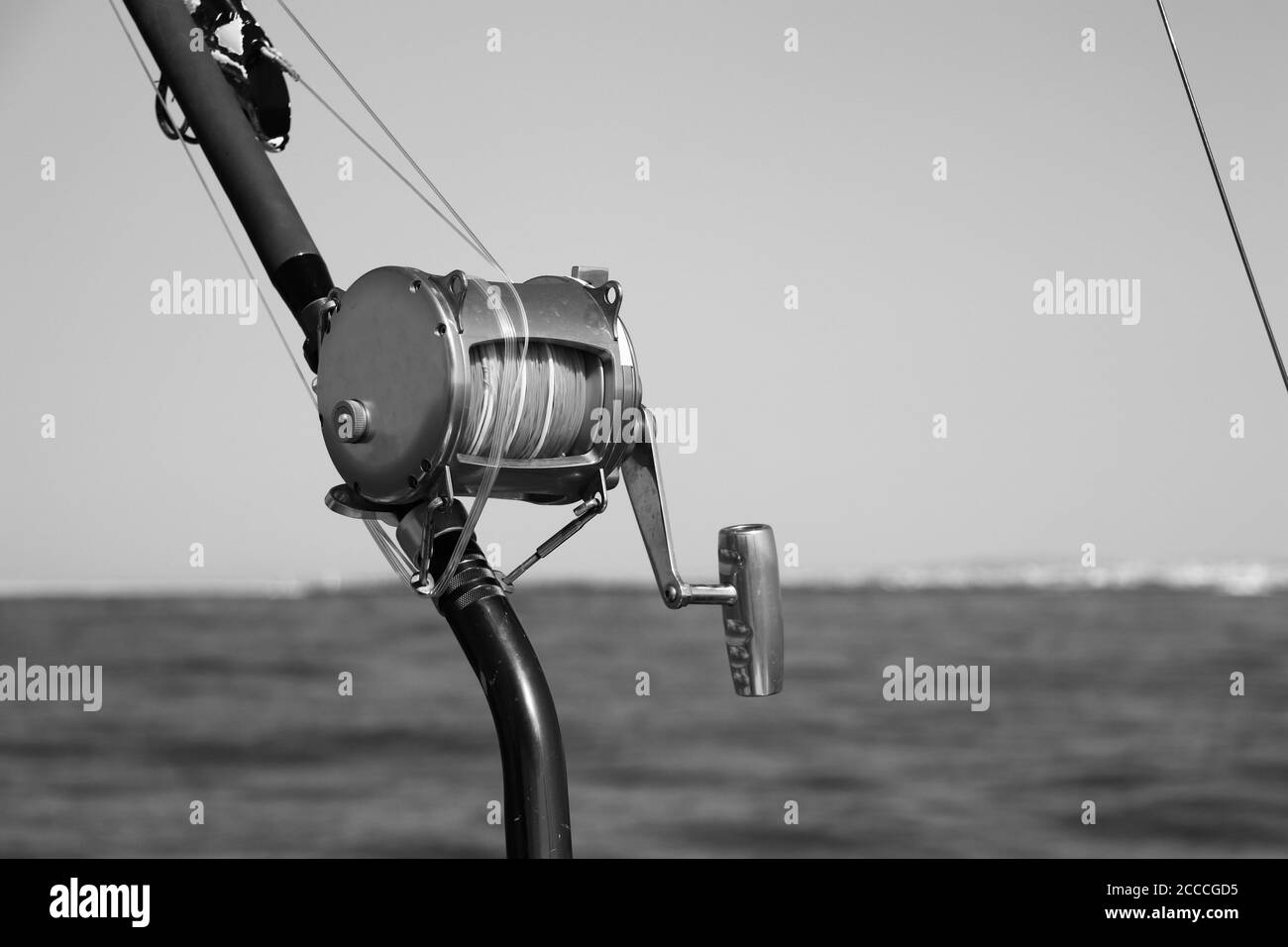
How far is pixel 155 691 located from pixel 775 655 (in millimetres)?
20591

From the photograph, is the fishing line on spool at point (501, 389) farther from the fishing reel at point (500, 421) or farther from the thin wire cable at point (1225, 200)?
the thin wire cable at point (1225, 200)

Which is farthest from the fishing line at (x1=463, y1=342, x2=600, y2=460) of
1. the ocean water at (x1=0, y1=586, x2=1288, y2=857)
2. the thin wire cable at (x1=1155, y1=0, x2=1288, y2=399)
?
the ocean water at (x1=0, y1=586, x2=1288, y2=857)

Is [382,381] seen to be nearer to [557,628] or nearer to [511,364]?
[511,364]

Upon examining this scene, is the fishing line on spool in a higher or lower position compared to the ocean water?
higher

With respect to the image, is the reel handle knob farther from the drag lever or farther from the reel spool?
the reel spool

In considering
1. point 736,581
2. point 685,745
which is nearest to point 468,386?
point 736,581

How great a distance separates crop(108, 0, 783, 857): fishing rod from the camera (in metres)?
1.48

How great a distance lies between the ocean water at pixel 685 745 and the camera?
547 inches

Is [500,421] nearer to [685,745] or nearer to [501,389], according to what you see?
[501,389]

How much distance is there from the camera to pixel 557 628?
25875 mm

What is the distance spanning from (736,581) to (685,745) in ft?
52.5
